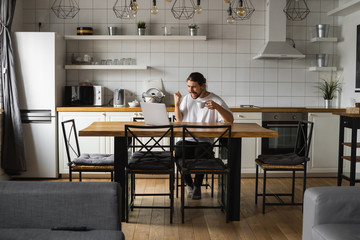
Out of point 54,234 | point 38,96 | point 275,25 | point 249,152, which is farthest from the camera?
point 275,25

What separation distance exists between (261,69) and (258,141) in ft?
3.45

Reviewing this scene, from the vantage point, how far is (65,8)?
541cm

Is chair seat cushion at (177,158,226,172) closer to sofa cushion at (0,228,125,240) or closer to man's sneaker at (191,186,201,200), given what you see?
man's sneaker at (191,186,201,200)

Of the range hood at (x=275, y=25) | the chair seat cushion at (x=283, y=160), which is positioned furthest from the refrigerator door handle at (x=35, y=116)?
the range hood at (x=275, y=25)

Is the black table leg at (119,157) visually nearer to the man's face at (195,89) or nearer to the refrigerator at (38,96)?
the man's face at (195,89)

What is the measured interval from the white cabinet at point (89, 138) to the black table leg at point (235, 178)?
1.88m

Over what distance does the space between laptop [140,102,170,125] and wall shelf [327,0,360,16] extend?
270 centimetres

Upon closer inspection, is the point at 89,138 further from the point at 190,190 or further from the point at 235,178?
the point at 235,178

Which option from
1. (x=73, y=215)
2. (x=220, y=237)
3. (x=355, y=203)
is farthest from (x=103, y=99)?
(x=355, y=203)

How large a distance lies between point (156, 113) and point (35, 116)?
1.99 metres

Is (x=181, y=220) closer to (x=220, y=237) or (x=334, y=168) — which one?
(x=220, y=237)

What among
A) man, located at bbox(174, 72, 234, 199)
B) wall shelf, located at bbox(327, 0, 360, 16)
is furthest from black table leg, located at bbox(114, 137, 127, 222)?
wall shelf, located at bbox(327, 0, 360, 16)

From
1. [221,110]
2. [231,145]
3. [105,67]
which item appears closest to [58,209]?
[231,145]

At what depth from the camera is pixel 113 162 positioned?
347cm
